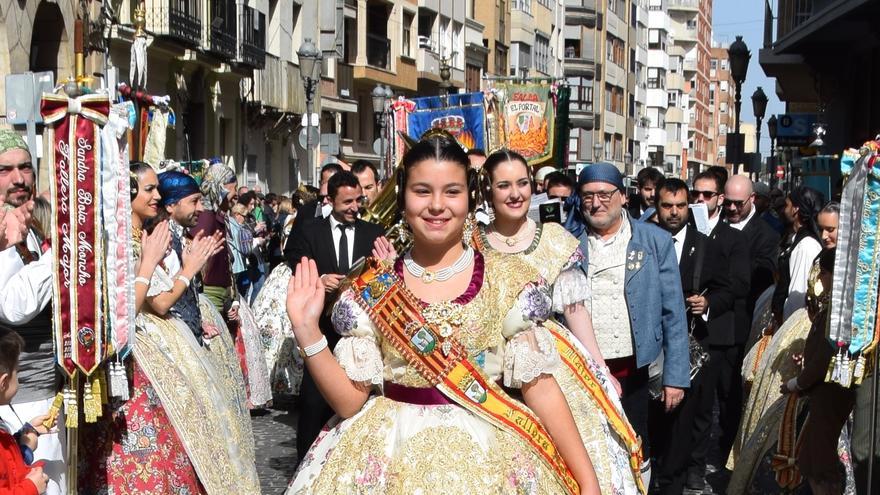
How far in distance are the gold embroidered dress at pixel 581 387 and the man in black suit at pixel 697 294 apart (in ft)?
7.94

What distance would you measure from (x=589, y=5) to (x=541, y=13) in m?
8.62

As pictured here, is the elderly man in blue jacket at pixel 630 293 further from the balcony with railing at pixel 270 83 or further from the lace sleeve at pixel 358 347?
the balcony with railing at pixel 270 83

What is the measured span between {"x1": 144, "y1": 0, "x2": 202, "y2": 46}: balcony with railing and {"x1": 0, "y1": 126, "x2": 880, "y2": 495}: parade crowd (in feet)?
44.0

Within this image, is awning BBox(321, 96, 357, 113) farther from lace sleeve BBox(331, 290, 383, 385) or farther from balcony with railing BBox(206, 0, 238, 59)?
lace sleeve BBox(331, 290, 383, 385)

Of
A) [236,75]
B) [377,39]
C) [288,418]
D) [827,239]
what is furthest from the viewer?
[377,39]

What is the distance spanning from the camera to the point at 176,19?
25.6 meters

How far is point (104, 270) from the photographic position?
17.6 feet

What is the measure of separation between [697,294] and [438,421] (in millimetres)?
5002

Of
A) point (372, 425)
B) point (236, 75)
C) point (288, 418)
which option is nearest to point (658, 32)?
point (236, 75)

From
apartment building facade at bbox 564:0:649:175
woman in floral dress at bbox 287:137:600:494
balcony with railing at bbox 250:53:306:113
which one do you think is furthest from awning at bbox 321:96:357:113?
woman in floral dress at bbox 287:137:600:494

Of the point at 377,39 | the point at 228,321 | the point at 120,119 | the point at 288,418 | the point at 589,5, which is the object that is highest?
the point at 589,5

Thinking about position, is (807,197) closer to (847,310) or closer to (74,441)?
(847,310)

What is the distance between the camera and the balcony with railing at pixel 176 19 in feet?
81.5

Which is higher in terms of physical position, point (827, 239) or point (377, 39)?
point (377, 39)
